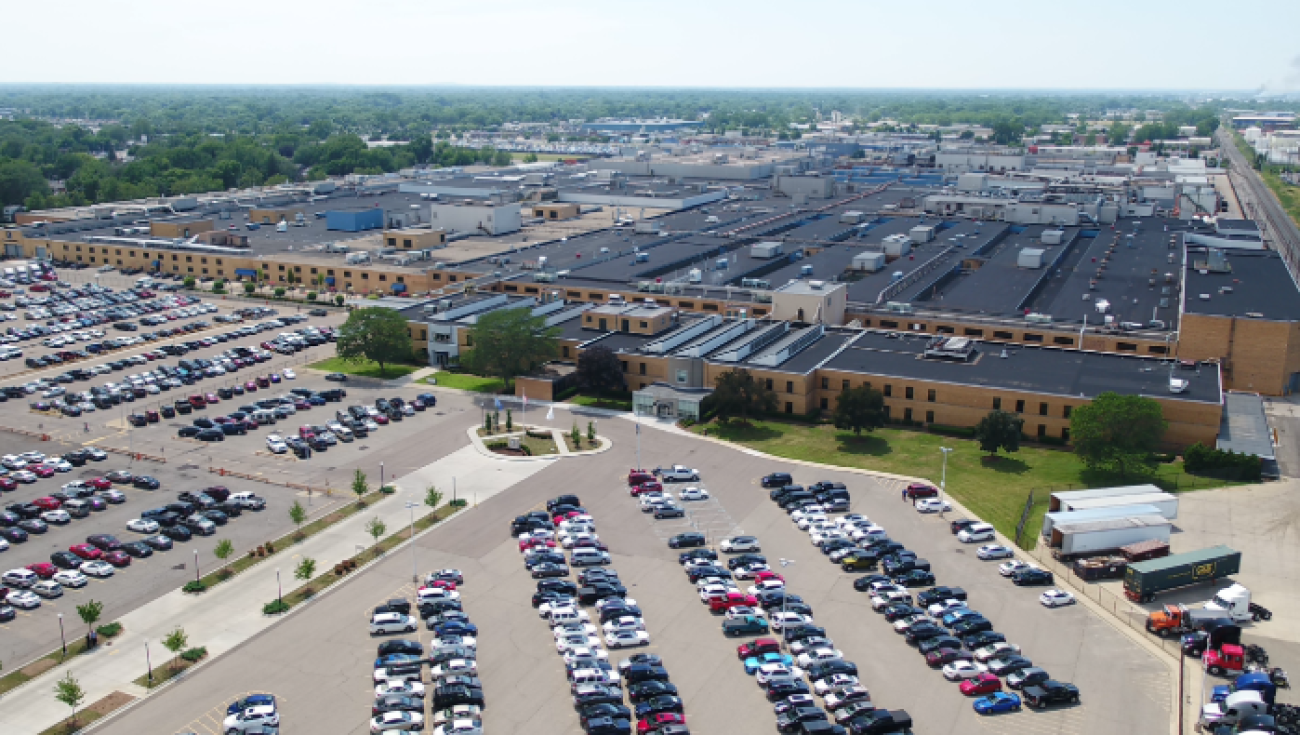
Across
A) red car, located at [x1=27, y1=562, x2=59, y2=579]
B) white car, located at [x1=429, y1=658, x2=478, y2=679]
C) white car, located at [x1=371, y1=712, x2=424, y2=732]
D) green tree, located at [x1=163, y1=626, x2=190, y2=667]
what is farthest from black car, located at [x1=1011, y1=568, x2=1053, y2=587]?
red car, located at [x1=27, y1=562, x2=59, y2=579]

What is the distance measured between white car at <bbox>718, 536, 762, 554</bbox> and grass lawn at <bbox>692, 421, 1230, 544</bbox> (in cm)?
1112

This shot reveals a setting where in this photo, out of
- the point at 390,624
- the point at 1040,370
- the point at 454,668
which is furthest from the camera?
the point at 1040,370

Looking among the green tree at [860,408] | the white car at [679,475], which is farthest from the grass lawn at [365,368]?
the green tree at [860,408]

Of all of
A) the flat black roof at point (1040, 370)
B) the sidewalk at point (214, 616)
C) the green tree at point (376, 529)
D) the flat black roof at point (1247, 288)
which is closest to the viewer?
the sidewalk at point (214, 616)

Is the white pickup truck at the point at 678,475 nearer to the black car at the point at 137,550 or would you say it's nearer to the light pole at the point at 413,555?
the light pole at the point at 413,555

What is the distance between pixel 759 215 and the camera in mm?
126750

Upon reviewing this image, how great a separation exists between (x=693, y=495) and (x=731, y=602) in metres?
10.7

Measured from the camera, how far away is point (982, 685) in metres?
32.9

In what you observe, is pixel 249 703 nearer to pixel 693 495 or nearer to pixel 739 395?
pixel 693 495

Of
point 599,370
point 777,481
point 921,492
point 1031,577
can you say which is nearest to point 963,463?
point 921,492

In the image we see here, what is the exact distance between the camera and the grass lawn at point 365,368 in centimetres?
7019

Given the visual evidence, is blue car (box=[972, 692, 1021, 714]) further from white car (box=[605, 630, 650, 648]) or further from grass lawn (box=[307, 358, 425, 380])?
grass lawn (box=[307, 358, 425, 380])

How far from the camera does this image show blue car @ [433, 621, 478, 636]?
36.1 metres

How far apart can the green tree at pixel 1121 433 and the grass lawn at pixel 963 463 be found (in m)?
1.22
